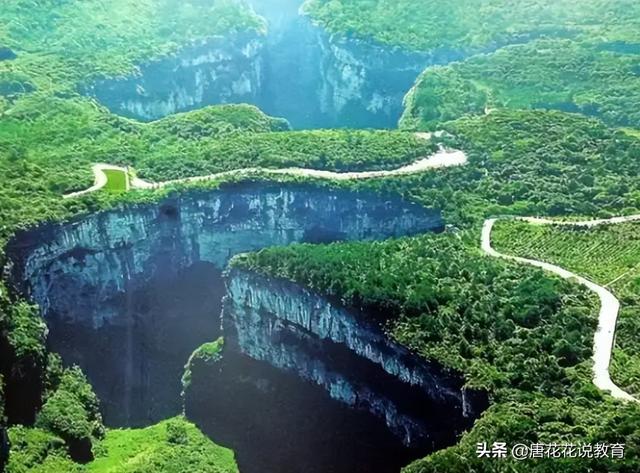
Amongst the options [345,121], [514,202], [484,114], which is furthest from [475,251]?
[345,121]

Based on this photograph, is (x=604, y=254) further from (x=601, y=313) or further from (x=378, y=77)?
(x=378, y=77)

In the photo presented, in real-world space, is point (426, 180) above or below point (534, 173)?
below

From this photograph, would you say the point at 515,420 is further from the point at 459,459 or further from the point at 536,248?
the point at 536,248

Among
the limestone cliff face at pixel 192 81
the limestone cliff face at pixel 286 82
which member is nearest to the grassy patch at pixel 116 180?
the limestone cliff face at pixel 192 81

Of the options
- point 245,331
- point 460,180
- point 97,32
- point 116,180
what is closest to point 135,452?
point 245,331

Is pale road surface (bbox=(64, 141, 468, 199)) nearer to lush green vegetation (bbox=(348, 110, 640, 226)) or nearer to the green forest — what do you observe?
the green forest
